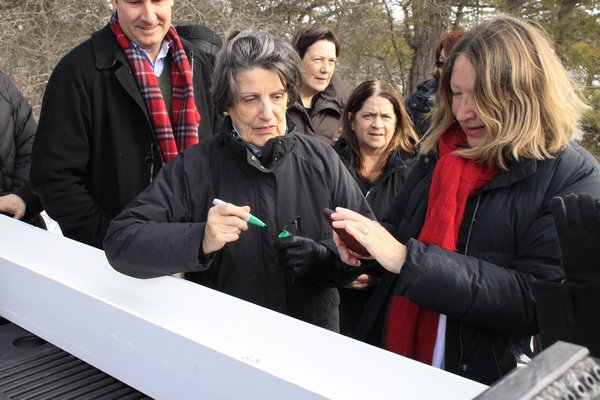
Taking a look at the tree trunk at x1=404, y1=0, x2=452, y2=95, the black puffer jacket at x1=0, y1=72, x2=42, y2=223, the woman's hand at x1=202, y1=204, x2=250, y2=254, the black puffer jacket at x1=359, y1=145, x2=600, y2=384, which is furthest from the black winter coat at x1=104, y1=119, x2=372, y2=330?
the tree trunk at x1=404, y1=0, x2=452, y2=95

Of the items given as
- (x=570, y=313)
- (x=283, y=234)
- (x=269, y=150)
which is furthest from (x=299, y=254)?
(x=570, y=313)

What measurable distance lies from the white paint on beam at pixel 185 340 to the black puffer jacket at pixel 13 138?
119cm

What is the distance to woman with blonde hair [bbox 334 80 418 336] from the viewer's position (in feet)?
9.02

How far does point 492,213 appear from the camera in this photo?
1428mm

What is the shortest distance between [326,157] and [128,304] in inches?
30.5

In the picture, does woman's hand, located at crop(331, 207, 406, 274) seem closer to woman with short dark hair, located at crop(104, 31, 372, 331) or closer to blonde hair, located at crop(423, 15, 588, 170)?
woman with short dark hair, located at crop(104, 31, 372, 331)

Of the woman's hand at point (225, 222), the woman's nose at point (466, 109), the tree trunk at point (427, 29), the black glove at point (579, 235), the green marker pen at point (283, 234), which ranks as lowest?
the green marker pen at point (283, 234)

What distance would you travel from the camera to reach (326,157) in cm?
178

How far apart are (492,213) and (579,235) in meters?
0.61

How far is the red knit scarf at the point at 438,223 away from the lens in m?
1.47

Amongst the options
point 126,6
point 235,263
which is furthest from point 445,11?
point 235,263

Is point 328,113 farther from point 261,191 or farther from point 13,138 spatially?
point 261,191

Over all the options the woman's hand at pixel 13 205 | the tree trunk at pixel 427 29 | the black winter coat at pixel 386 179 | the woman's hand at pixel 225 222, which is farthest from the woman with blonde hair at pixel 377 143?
the tree trunk at pixel 427 29

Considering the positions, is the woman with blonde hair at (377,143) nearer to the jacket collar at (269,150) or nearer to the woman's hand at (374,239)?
the jacket collar at (269,150)
